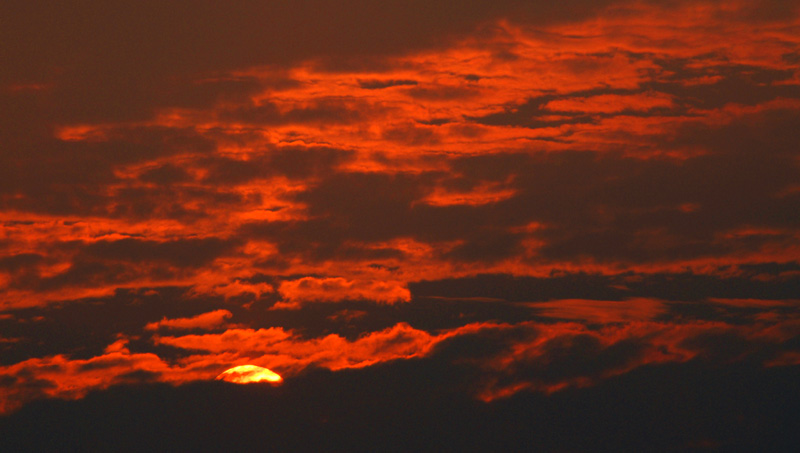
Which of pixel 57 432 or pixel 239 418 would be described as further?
pixel 239 418

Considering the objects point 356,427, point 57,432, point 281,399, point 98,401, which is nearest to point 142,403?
point 98,401

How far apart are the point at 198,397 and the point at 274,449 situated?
23.8ft

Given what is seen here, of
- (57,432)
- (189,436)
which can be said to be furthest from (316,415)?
(57,432)

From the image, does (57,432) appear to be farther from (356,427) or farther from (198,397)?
(356,427)

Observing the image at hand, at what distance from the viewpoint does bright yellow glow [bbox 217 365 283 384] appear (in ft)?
145

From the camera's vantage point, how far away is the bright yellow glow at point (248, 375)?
44.2m

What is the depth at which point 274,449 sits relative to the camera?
178 feet

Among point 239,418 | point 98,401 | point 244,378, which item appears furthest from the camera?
point 239,418

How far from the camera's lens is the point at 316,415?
53656 mm

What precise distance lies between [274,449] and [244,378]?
11.7 metres

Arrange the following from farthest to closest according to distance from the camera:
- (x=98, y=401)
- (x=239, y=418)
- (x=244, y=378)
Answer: (x=239, y=418) → (x=98, y=401) → (x=244, y=378)

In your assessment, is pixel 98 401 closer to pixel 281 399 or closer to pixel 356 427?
pixel 281 399

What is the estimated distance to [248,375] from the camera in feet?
150

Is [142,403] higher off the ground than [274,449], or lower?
higher
